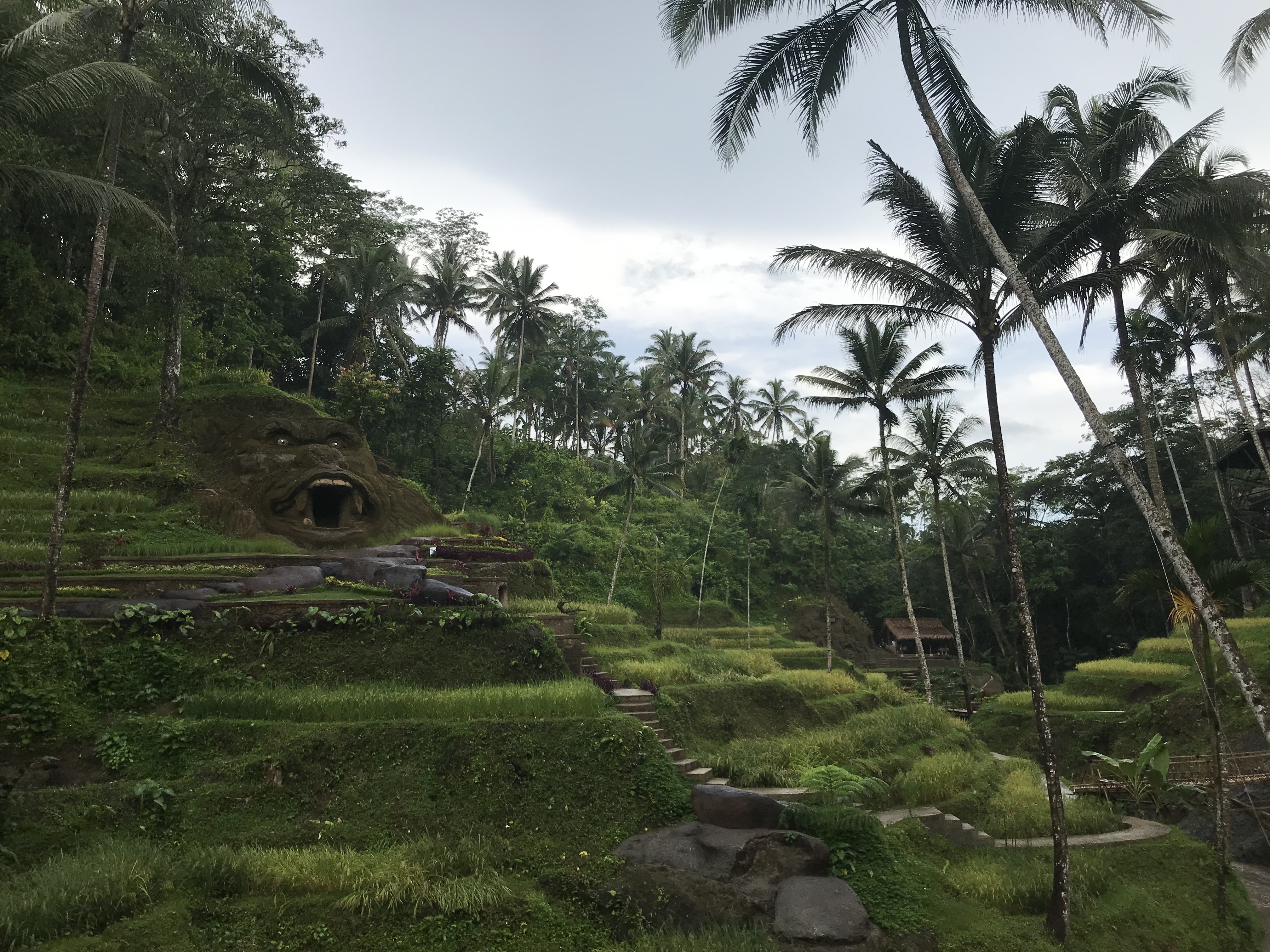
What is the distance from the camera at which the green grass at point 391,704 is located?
10570mm

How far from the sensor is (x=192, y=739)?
9.91m

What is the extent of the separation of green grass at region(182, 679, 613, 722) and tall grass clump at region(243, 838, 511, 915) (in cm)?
232

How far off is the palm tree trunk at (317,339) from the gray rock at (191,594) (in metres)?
20.7

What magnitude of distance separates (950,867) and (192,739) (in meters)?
10.3

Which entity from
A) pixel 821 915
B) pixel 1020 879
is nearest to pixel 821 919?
pixel 821 915

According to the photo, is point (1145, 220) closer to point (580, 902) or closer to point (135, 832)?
point (580, 902)

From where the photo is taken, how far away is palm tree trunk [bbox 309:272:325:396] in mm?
33469

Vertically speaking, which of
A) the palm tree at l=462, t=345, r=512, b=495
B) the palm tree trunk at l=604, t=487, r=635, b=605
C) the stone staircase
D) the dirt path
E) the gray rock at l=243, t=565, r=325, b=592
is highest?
the palm tree at l=462, t=345, r=512, b=495

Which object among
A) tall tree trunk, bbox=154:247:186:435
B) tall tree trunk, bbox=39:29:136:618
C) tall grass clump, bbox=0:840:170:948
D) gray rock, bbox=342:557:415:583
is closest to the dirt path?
tall grass clump, bbox=0:840:170:948

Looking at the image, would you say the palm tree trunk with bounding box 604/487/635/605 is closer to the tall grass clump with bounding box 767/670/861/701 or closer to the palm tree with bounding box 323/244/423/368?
the tall grass clump with bounding box 767/670/861/701

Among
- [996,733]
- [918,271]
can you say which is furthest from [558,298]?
[918,271]

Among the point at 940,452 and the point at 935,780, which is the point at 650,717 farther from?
the point at 940,452

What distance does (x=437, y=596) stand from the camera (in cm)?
1375

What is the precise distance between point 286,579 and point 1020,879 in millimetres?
12677
